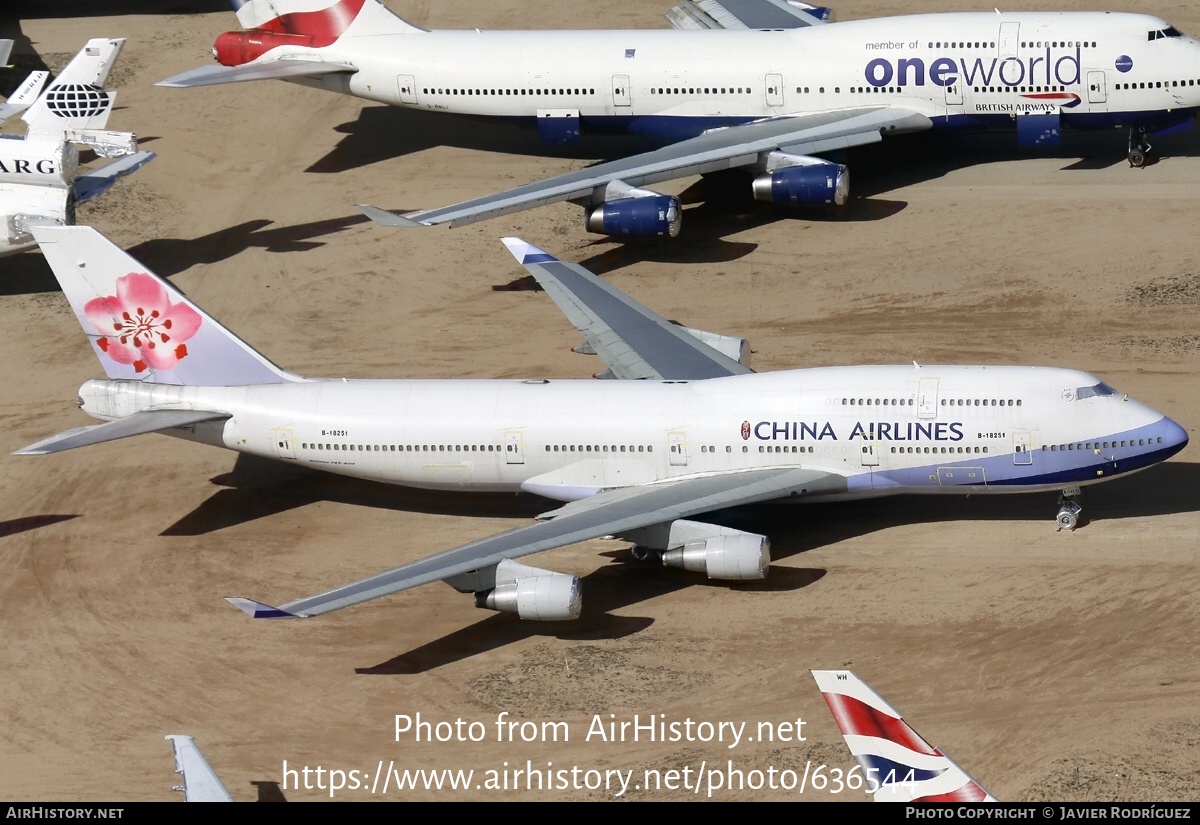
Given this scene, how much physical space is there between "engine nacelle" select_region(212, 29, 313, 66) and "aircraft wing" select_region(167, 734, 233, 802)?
38.7 metres

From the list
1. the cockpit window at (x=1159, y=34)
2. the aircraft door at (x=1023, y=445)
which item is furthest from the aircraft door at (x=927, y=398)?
the cockpit window at (x=1159, y=34)

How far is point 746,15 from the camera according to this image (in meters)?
69.9

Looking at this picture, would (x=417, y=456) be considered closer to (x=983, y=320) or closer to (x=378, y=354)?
(x=378, y=354)

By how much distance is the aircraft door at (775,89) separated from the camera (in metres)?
62.8

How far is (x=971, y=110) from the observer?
204 ft

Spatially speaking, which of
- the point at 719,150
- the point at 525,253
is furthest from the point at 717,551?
the point at 719,150

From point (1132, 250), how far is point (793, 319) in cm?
1182

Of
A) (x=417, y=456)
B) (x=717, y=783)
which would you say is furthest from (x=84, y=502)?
(x=717, y=783)

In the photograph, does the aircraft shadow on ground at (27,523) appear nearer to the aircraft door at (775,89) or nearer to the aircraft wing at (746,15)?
the aircraft door at (775,89)

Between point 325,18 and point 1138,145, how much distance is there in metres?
29.6

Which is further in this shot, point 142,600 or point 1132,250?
point 1132,250

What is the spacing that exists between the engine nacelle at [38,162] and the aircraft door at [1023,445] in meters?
32.8

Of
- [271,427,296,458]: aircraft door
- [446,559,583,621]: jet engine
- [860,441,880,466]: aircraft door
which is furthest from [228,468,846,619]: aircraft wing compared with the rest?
[271,427,296,458]: aircraft door

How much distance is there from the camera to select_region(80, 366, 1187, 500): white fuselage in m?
42.8
